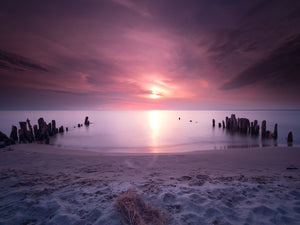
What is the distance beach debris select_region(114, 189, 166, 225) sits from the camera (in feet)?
10.0

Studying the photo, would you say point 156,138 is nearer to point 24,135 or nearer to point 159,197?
point 24,135

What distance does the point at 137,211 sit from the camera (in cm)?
333

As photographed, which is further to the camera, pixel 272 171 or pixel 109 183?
pixel 272 171

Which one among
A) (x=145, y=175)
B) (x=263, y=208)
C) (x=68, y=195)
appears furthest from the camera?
(x=145, y=175)

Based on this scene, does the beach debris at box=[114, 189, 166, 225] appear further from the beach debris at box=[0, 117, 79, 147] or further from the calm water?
the beach debris at box=[0, 117, 79, 147]

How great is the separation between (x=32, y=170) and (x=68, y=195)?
4178mm

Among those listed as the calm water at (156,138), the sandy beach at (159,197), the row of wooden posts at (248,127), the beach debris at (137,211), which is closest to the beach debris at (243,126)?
the row of wooden posts at (248,127)

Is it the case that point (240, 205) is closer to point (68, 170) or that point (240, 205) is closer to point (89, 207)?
point (89, 207)

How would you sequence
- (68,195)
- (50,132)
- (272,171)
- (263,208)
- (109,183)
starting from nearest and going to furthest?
(263,208), (68,195), (109,183), (272,171), (50,132)

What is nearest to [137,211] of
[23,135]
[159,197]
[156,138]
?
[159,197]

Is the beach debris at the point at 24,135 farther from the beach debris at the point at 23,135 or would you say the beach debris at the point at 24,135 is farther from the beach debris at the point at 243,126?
the beach debris at the point at 243,126

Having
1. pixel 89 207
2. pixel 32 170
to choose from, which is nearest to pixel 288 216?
pixel 89 207

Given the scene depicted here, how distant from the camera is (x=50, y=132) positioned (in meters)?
25.0

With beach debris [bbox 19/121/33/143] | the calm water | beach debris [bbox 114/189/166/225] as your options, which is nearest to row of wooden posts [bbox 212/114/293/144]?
the calm water
